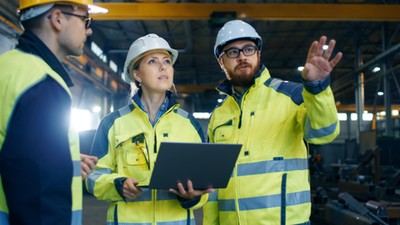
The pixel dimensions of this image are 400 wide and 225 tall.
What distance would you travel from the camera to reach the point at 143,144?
2223 millimetres

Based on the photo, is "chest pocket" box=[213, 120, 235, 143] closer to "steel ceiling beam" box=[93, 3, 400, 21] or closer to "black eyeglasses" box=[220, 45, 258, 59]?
"black eyeglasses" box=[220, 45, 258, 59]

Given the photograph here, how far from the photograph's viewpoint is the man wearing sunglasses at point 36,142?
1272 mm

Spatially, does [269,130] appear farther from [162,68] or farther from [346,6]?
[346,6]

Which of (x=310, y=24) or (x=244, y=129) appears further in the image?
(x=310, y=24)

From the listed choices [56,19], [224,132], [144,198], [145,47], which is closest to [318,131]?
[224,132]

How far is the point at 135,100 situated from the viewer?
7.69 ft

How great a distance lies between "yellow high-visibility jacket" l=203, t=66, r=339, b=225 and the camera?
217 centimetres

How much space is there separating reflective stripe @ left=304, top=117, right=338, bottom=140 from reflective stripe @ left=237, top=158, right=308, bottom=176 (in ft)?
0.65

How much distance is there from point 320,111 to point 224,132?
675 millimetres

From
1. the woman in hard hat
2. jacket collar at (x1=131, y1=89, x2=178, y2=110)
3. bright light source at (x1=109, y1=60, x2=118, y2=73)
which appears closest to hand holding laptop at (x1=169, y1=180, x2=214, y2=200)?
the woman in hard hat

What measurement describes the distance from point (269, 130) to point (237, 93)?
377 mm

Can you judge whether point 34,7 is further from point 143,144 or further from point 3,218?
point 143,144

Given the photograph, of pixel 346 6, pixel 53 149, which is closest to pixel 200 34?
pixel 346 6

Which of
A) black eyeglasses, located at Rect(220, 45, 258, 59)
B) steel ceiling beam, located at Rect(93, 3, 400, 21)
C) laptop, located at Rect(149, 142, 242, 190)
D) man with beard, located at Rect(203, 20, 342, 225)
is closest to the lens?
laptop, located at Rect(149, 142, 242, 190)
